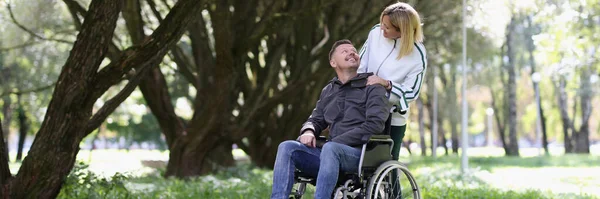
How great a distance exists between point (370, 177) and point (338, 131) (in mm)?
353

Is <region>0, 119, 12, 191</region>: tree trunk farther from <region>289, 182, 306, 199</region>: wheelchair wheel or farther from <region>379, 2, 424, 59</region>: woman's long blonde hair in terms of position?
<region>379, 2, 424, 59</region>: woman's long blonde hair

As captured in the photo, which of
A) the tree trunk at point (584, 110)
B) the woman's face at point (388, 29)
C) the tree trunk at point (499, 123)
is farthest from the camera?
the tree trunk at point (499, 123)

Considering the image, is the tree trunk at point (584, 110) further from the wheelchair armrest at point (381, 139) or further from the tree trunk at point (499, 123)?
the wheelchair armrest at point (381, 139)

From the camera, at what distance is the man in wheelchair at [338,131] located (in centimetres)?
538

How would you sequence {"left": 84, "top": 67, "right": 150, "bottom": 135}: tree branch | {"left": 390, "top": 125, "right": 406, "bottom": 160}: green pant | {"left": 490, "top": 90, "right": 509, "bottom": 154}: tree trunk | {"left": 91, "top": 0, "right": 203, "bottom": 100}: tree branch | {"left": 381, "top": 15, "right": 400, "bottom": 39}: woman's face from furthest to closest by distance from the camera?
1. {"left": 490, "top": 90, "right": 509, "bottom": 154}: tree trunk
2. {"left": 84, "top": 67, "right": 150, "bottom": 135}: tree branch
3. {"left": 91, "top": 0, "right": 203, "bottom": 100}: tree branch
4. {"left": 390, "top": 125, "right": 406, "bottom": 160}: green pant
5. {"left": 381, "top": 15, "right": 400, "bottom": 39}: woman's face

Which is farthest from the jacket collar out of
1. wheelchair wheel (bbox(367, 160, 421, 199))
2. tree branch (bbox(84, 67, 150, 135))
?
tree branch (bbox(84, 67, 150, 135))

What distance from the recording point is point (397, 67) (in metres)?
5.78

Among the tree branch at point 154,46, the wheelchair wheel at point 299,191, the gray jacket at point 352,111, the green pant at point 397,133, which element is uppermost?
the tree branch at point 154,46

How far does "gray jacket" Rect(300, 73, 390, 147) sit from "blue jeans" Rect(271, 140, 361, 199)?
0.42 feet

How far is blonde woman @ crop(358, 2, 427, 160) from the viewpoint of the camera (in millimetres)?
5691

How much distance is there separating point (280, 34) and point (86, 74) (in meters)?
10.3

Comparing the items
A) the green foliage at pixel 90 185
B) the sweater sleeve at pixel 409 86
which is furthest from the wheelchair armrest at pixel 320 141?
the green foliage at pixel 90 185

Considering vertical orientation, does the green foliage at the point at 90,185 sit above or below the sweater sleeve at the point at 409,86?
below

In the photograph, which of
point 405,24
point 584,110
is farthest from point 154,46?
point 584,110
